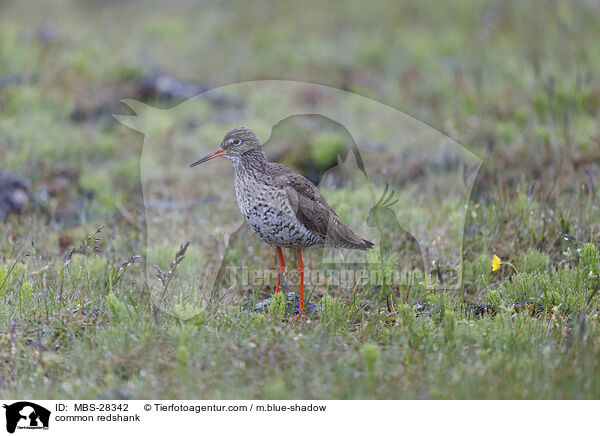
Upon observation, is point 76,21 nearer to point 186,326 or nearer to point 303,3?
point 303,3

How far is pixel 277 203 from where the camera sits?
6.13m

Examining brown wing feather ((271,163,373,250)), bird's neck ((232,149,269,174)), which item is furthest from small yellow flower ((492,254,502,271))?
bird's neck ((232,149,269,174))

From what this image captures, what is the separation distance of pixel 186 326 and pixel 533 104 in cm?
795

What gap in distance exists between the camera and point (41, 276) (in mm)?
6922

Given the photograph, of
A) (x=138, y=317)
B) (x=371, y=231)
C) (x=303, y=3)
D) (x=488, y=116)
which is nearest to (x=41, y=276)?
(x=138, y=317)

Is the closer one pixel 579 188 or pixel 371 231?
pixel 371 231

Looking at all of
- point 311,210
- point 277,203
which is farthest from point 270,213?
point 311,210

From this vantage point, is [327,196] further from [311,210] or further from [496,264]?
[496,264]
